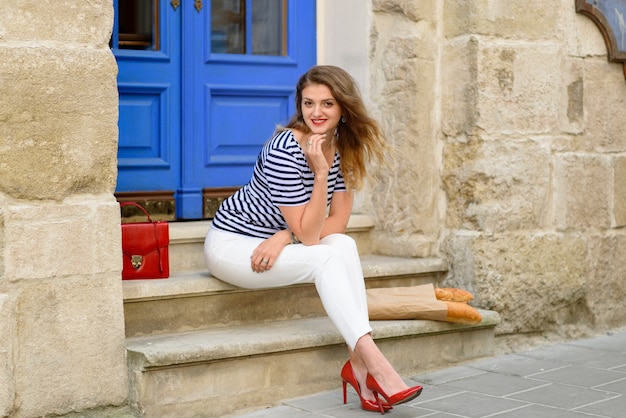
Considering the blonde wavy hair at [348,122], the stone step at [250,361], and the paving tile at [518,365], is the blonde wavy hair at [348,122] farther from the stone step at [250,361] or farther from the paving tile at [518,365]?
the paving tile at [518,365]

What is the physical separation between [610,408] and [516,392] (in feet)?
1.33

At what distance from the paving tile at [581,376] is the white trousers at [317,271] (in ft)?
3.23

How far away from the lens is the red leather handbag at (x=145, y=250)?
4129 millimetres

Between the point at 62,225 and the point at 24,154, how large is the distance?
0.28 meters

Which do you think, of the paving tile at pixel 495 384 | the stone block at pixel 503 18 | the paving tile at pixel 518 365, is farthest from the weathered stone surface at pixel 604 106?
the paving tile at pixel 495 384

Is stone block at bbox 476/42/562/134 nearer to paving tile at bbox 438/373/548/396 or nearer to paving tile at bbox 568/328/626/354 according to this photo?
paving tile at bbox 568/328/626/354

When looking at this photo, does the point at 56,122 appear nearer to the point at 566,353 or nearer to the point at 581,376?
the point at 581,376

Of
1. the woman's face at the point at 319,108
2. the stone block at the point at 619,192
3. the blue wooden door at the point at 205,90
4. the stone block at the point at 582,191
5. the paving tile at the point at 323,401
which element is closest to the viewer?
the paving tile at the point at 323,401

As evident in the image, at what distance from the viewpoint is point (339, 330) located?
391cm

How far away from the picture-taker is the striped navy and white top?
13.1 ft

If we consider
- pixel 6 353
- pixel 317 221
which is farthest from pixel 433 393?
pixel 6 353

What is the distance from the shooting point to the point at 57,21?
354 centimetres

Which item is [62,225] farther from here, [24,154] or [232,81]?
[232,81]

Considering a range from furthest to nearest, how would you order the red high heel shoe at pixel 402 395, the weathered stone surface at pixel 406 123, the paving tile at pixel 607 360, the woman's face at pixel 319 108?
the weathered stone surface at pixel 406 123, the paving tile at pixel 607 360, the woman's face at pixel 319 108, the red high heel shoe at pixel 402 395
